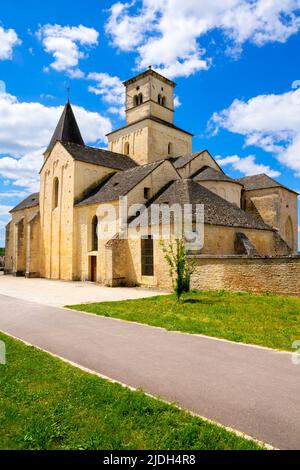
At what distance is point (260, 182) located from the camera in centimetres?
3544

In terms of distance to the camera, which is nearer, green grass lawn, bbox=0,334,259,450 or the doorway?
green grass lawn, bbox=0,334,259,450

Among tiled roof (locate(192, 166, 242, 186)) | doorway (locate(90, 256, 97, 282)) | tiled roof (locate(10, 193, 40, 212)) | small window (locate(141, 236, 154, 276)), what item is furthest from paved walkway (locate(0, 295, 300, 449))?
tiled roof (locate(10, 193, 40, 212))

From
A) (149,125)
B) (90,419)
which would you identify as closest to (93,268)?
(149,125)

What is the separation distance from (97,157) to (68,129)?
32.0 ft

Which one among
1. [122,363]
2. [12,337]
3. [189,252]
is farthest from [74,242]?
[122,363]

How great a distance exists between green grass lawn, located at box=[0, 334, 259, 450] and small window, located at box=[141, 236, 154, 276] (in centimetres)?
1534

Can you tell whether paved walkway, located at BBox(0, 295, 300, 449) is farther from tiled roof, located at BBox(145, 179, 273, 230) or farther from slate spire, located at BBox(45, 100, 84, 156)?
slate spire, located at BBox(45, 100, 84, 156)

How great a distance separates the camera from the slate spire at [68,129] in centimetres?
3631

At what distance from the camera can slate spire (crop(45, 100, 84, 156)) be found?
119 ft

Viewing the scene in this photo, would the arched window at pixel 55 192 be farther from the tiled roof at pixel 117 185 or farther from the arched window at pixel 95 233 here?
the arched window at pixel 95 233

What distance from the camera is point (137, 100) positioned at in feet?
123
